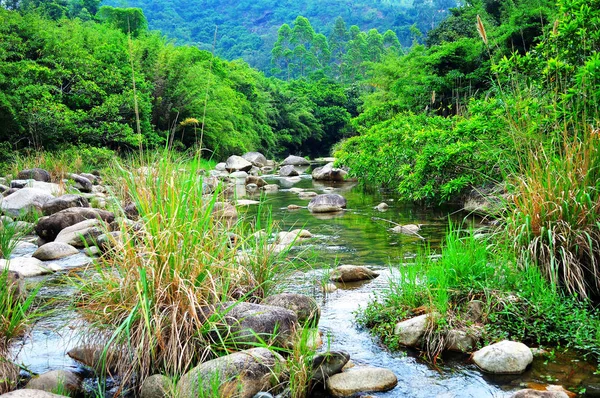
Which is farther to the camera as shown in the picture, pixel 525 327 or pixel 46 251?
pixel 46 251

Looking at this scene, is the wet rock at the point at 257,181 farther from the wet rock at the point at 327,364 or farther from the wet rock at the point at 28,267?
the wet rock at the point at 327,364

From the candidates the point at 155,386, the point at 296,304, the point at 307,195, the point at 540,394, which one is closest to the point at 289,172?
the point at 307,195

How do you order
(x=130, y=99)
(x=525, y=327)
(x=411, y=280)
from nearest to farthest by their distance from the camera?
(x=525, y=327)
(x=411, y=280)
(x=130, y=99)

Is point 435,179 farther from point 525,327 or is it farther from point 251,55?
point 251,55

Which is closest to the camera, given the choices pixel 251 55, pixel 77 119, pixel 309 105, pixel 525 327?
pixel 525 327

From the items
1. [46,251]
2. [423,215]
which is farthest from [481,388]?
[423,215]

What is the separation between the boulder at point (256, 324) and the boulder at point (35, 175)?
442 inches

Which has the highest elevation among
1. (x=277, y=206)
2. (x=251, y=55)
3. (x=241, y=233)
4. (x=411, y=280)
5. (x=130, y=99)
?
(x=251, y=55)

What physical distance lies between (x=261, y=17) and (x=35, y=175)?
10853cm

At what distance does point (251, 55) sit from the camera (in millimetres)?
85125

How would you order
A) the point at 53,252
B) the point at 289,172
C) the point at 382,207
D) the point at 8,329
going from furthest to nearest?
the point at 289,172 < the point at 382,207 < the point at 53,252 < the point at 8,329

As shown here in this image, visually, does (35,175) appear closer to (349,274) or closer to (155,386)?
(349,274)

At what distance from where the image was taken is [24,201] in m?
10.3

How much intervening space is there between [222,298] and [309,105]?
46.7 m
